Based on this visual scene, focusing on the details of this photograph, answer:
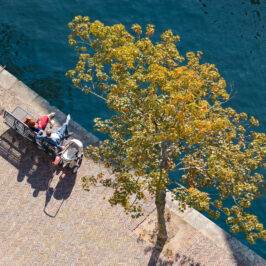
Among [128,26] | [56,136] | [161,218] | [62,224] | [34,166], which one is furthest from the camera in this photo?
[128,26]

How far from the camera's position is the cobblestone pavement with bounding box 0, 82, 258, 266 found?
14445 mm

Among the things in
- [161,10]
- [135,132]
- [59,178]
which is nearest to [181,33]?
[161,10]

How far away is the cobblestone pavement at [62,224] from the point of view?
47.4 feet

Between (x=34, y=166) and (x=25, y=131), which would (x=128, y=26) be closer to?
(x=25, y=131)

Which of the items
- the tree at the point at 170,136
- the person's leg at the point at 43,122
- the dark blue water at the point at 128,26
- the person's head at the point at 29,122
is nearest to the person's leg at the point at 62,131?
the person's leg at the point at 43,122

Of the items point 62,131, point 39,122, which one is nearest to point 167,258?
point 62,131

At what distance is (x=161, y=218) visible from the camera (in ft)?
46.4

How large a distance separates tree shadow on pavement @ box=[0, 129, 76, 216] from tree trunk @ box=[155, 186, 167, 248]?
392 cm

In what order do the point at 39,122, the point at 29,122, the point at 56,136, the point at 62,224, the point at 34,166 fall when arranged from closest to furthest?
the point at 62,224 < the point at 29,122 < the point at 56,136 < the point at 34,166 < the point at 39,122

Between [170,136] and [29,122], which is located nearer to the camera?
[170,136]

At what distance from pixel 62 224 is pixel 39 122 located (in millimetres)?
4408

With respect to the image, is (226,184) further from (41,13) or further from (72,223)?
(41,13)

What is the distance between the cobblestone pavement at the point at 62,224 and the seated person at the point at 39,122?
3.74ft

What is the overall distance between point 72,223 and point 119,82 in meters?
6.01
